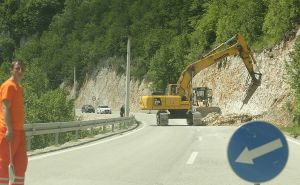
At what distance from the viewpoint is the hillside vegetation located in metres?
55.4

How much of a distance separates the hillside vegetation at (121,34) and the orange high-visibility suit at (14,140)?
1103 inches

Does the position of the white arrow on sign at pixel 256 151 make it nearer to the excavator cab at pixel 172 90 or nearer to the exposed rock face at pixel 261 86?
the exposed rock face at pixel 261 86

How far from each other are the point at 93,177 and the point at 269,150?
647cm

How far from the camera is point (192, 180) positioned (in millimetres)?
11172

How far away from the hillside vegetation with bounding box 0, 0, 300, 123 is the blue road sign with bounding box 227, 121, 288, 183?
94.3ft

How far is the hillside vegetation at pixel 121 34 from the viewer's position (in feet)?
182

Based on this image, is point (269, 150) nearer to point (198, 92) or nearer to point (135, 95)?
point (198, 92)

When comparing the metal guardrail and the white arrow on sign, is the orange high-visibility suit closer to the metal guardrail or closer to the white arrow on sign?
the white arrow on sign

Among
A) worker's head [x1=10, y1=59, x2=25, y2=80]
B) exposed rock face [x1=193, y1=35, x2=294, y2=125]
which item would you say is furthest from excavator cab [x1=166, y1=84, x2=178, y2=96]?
worker's head [x1=10, y1=59, x2=25, y2=80]

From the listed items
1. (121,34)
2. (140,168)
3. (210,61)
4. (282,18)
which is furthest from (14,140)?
(121,34)

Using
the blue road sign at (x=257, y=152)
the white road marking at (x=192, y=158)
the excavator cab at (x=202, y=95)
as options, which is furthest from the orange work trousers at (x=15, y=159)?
the excavator cab at (x=202, y=95)

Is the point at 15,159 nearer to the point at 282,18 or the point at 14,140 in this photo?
the point at 14,140

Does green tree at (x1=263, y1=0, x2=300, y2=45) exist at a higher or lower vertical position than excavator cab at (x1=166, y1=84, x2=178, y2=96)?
higher

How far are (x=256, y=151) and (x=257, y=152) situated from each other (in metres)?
0.01
